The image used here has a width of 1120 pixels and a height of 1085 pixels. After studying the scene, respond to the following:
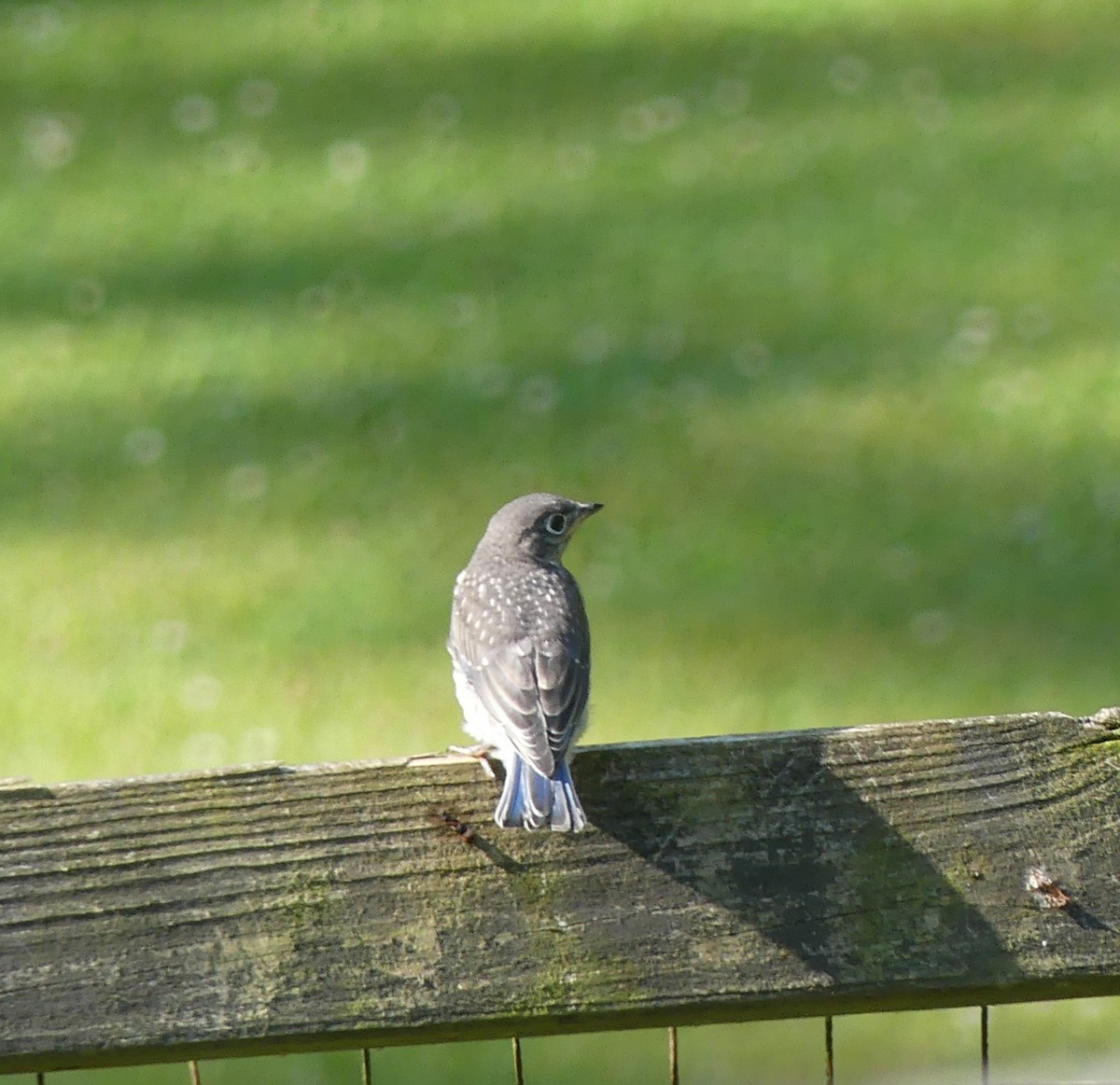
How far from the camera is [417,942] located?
1.75m

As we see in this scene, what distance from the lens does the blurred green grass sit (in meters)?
5.14

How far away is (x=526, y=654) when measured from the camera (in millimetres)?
2742

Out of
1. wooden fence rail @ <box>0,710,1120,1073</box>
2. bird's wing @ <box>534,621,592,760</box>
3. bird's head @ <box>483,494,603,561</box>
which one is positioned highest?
bird's head @ <box>483,494,603,561</box>

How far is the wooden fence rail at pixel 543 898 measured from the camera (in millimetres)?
1710

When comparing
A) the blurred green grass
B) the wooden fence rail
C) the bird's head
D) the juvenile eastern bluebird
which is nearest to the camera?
the wooden fence rail

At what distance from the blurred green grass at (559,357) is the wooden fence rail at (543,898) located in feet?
7.66

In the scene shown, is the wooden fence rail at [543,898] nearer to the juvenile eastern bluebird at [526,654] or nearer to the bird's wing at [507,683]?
the juvenile eastern bluebird at [526,654]

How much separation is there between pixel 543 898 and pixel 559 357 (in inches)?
182

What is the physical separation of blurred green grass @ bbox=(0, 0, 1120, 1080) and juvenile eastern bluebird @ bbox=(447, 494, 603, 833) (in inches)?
57.2

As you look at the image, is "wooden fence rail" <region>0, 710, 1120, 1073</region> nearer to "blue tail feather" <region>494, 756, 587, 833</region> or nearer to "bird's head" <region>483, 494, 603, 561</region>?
"blue tail feather" <region>494, 756, 587, 833</region>

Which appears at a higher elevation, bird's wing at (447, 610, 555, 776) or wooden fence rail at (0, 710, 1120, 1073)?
bird's wing at (447, 610, 555, 776)

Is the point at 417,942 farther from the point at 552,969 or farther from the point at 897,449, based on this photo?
the point at 897,449

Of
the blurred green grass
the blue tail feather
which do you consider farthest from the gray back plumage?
the blurred green grass

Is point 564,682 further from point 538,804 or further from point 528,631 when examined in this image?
point 538,804
